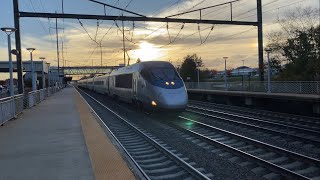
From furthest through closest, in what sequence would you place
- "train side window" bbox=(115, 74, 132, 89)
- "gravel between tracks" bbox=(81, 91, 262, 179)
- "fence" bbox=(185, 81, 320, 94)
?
1. "train side window" bbox=(115, 74, 132, 89)
2. "fence" bbox=(185, 81, 320, 94)
3. "gravel between tracks" bbox=(81, 91, 262, 179)

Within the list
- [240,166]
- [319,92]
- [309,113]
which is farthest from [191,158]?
[319,92]

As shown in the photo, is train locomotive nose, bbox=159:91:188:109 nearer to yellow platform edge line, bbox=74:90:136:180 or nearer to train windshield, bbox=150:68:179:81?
train windshield, bbox=150:68:179:81

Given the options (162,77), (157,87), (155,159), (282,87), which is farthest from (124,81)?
(155,159)

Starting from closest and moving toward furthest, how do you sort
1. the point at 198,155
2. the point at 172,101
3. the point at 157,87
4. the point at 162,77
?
1. the point at 198,155
2. the point at 172,101
3. the point at 157,87
4. the point at 162,77

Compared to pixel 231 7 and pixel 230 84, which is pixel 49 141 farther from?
pixel 230 84

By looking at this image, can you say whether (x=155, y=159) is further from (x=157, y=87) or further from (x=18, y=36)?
(x=18, y=36)

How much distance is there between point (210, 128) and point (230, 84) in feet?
67.5

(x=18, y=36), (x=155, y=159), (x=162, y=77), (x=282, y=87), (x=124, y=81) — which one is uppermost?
(x=18, y=36)

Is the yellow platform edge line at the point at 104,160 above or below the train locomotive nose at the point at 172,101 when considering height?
below

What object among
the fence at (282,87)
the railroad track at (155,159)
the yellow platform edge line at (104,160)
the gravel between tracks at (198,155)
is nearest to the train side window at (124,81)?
the gravel between tracks at (198,155)

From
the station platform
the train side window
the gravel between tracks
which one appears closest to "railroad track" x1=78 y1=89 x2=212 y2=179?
the gravel between tracks

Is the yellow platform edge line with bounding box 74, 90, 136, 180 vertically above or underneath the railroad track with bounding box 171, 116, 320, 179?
above

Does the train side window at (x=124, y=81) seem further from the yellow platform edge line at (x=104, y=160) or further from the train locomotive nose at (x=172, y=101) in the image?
the yellow platform edge line at (x=104, y=160)

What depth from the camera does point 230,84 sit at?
35.2 m
